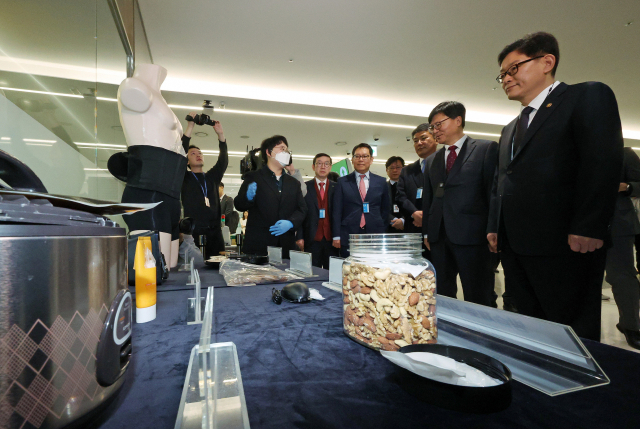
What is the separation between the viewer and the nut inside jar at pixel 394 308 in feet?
1.46

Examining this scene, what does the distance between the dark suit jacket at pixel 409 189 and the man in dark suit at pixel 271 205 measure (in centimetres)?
111

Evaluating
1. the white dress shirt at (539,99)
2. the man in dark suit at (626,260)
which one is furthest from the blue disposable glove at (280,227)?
the man in dark suit at (626,260)

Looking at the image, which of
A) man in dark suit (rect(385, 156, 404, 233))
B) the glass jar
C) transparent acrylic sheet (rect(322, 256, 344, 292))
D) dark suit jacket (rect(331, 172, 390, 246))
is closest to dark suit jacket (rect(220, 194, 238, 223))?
man in dark suit (rect(385, 156, 404, 233))

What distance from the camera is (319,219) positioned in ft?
10.2

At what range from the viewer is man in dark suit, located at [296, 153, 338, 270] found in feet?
9.70

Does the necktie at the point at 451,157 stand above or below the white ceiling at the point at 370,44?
below

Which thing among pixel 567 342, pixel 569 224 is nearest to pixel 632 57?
pixel 569 224

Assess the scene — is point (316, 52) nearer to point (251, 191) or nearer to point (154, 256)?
point (251, 191)

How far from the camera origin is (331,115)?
5.66m

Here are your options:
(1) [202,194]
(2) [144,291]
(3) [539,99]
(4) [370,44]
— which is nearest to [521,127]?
(3) [539,99]

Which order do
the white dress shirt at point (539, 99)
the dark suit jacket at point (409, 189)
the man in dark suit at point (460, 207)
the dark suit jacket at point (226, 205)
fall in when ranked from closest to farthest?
the white dress shirt at point (539, 99), the man in dark suit at point (460, 207), the dark suit jacket at point (409, 189), the dark suit jacket at point (226, 205)

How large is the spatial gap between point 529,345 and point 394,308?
0.20 metres

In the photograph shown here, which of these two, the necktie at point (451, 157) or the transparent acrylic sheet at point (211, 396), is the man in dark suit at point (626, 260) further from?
the transparent acrylic sheet at point (211, 396)

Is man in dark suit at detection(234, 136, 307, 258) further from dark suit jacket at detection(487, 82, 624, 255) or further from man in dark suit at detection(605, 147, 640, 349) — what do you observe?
man in dark suit at detection(605, 147, 640, 349)
